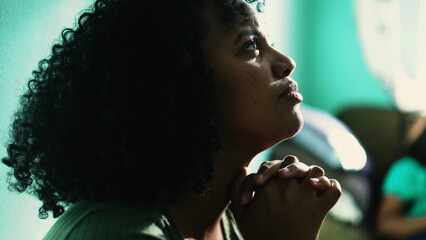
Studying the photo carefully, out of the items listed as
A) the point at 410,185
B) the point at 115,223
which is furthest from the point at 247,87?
the point at 410,185

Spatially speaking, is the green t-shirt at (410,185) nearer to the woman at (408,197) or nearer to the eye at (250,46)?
the woman at (408,197)

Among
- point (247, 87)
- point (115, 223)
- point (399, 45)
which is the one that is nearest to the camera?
point (115, 223)

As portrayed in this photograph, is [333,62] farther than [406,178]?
Yes

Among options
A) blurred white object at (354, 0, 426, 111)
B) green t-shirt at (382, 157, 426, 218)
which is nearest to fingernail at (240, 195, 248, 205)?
green t-shirt at (382, 157, 426, 218)

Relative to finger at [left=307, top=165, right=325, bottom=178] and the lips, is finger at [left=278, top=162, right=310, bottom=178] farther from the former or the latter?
the lips

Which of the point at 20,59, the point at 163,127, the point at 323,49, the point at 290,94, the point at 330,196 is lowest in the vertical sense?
the point at 323,49

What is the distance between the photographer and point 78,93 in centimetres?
98

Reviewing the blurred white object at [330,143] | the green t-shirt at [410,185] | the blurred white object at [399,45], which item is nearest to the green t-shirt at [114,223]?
the blurred white object at [330,143]

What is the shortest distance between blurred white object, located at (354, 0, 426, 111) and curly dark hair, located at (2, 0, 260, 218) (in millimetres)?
2259

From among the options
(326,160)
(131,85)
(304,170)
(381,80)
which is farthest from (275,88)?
(381,80)

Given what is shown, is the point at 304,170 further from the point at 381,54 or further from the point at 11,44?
the point at 381,54

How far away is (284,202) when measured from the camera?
3.43 ft

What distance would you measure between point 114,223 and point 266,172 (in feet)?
1.09

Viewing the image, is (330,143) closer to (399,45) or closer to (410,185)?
(410,185)
